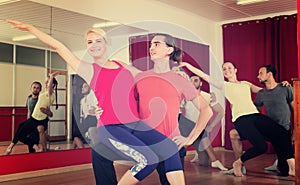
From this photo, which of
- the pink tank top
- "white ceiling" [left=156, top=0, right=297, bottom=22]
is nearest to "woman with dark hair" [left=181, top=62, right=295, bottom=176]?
"white ceiling" [left=156, top=0, right=297, bottom=22]

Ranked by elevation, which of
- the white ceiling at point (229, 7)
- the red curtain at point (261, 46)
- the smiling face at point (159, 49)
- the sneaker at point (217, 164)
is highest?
the white ceiling at point (229, 7)

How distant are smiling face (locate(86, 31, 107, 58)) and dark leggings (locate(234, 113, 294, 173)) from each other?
9.33 feet

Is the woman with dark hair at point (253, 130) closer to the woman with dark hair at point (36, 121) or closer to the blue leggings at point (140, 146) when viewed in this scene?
the woman with dark hair at point (36, 121)

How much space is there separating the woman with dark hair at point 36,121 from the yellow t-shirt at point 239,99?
83.8 inches

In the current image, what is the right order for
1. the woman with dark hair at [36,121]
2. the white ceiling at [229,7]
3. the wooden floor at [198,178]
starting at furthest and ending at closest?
the white ceiling at [229,7], the woman with dark hair at [36,121], the wooden floor at [198,178]

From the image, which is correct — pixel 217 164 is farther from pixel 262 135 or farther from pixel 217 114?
pixel 217 114

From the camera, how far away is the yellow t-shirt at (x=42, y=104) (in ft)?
15.5

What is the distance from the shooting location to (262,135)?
4.50 meters

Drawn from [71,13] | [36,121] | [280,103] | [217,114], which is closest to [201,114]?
[280,103]

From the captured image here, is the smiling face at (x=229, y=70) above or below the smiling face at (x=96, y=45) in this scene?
above

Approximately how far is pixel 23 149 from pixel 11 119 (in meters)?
0.38

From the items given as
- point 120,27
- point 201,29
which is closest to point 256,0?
point 201,29

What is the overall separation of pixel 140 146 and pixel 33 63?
3.12m

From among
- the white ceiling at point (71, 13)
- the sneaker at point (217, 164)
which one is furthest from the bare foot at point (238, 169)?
the white ceiling at point (71, 13)
